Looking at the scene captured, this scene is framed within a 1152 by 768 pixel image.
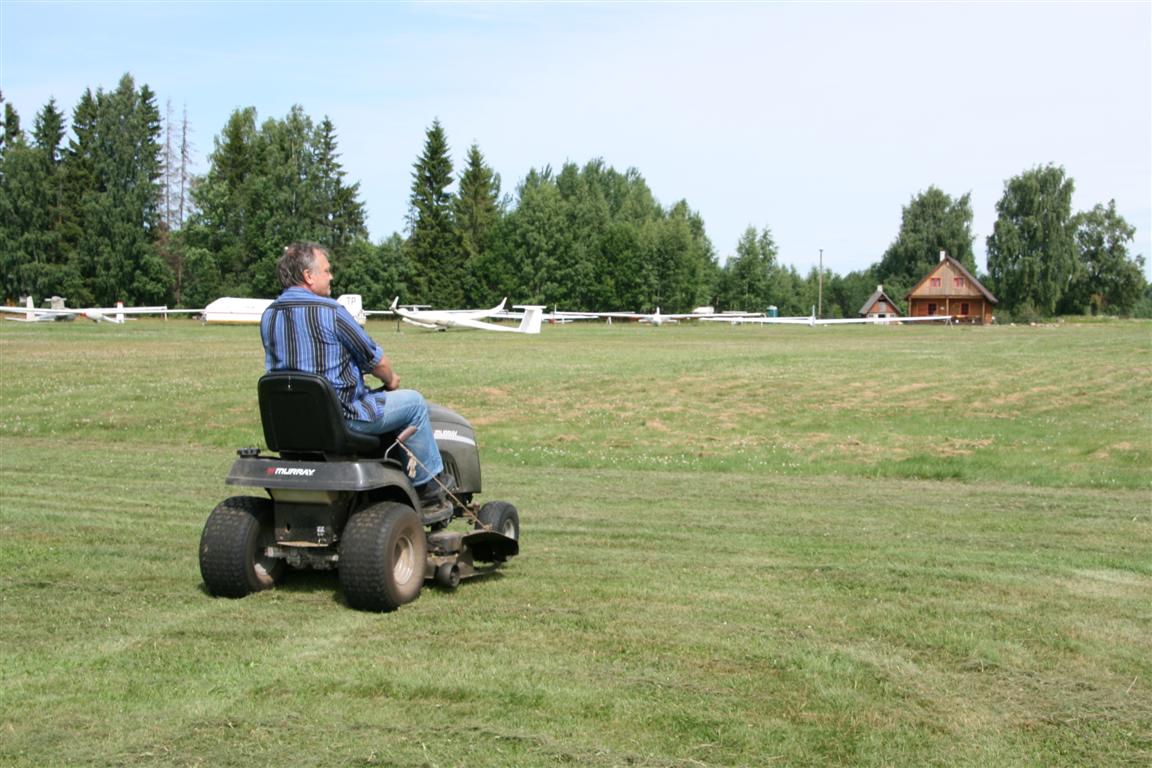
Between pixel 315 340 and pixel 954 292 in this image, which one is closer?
pixel 315 340

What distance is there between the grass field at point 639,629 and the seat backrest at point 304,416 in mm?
939

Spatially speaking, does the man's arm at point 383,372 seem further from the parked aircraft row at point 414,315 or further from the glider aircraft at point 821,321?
the glider aircraft at point 821,321

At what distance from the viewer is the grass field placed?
4352 mm

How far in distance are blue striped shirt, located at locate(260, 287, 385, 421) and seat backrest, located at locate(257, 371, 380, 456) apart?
0.11m

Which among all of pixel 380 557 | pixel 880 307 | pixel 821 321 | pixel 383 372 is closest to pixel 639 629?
pixel 380 557

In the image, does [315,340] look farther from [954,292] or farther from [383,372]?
[954,292]

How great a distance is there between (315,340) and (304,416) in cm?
42

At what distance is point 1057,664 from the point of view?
5.32m

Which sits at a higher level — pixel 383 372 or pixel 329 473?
pixel 383 372

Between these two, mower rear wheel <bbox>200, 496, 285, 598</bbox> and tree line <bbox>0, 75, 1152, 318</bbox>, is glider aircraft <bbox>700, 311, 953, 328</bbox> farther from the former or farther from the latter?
mower rear wheel <bbox>200, 496, 285, 598</bbox>

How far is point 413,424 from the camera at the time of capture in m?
6.59

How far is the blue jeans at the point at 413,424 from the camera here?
21.1 feet

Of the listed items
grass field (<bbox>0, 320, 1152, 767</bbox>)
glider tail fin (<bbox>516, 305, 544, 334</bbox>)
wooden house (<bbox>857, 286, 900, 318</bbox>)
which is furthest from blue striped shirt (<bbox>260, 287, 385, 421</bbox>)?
wooden house (<bbox>857, 286, 900, 318</bbox>)

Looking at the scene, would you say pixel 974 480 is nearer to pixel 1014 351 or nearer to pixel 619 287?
pixel 1014 351
